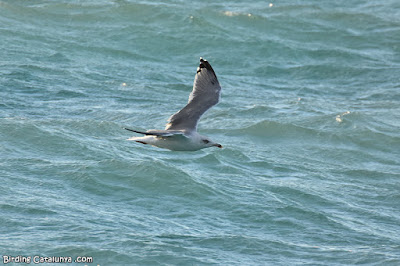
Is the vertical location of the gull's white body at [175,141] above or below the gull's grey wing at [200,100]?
below

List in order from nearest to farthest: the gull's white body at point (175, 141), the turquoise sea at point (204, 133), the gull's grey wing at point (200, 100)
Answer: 1. the gull's white body at point (175, 141)
2. the gull's grey wing at point (200, 100)
3. the turquoise sea at point (204, 133)

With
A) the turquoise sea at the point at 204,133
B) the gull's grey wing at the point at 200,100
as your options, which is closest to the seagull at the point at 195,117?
the gull's grey wing at the point at 200,100

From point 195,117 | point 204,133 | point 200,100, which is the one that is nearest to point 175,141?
point 195,117

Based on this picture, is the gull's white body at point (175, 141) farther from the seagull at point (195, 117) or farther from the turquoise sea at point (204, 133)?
the turquoise sea at point (204, 133)

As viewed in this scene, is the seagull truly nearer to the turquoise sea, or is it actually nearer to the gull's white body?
the gull's white body

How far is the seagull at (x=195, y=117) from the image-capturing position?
9.02 m

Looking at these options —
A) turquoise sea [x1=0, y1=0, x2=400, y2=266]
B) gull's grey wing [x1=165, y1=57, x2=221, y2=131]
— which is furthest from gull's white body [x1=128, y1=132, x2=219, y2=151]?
turquoise sea [x1=0, y1=0, x2=400, y2=266]

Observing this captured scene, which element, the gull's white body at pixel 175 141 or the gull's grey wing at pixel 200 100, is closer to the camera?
the gull's white body at pixel 175 141

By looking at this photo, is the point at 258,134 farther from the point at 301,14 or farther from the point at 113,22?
the point at 301,14

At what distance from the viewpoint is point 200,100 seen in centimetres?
958

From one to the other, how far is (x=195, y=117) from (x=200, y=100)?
0.26 metres

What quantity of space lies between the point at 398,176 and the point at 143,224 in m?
5.09

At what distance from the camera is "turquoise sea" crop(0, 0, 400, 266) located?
9.73 m

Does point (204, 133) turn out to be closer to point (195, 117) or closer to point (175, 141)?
point (195, 117)
